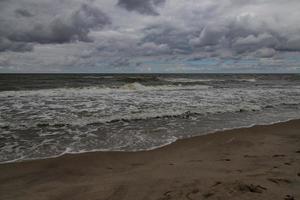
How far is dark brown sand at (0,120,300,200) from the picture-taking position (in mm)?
3555

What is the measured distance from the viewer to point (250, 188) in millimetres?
3576

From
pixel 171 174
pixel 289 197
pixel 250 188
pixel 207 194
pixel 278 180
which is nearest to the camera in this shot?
pixel 289 197

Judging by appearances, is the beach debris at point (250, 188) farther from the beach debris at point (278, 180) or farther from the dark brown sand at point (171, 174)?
the beach debris at point (278, 180)

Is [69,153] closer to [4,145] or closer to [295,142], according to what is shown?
[4,145]

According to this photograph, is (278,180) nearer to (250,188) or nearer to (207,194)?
(250,188)

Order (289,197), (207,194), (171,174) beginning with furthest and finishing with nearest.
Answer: (171,174)
(207,194)
(289,197)

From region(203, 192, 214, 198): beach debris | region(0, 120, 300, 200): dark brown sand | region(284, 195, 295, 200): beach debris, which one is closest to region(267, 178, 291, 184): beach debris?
region(0, 120, 300, 200): dark brown sand

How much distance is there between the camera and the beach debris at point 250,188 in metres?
3.51

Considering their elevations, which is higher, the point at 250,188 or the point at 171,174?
the point at 250,188

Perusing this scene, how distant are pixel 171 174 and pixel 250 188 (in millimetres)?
1301

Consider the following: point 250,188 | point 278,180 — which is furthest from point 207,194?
point 278,180

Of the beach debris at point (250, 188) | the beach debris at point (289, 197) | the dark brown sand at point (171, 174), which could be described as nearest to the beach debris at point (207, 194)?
the dark brown sand at point (171, 174)

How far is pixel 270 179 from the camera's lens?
12.8ft

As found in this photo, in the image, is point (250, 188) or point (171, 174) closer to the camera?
point (250, 188)
